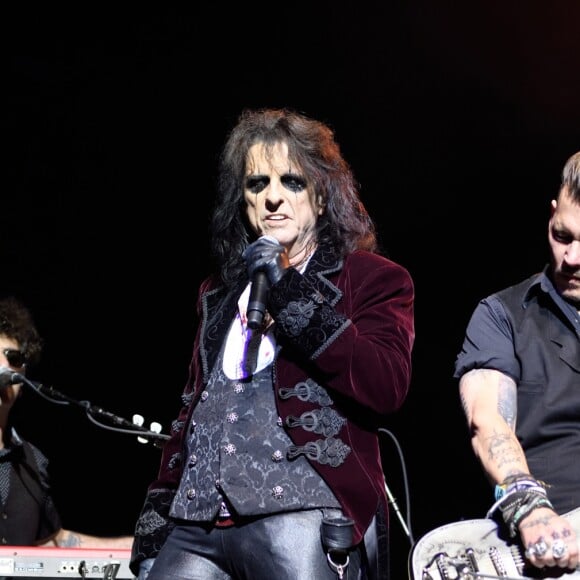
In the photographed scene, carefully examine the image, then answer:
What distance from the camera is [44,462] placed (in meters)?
4.68

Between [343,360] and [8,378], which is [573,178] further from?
[8,378]

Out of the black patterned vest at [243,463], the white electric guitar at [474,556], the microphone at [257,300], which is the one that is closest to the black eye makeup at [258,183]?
the microphone at [257,300]

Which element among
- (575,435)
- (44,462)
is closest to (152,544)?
(575,435)

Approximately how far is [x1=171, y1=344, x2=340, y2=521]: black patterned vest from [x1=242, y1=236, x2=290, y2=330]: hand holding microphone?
190mm

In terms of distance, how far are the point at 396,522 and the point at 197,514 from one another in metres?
3.23

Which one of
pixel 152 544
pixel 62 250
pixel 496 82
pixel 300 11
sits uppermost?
pixel 300 11

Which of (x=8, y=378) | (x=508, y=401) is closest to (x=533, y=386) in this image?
(x=508, y=401)

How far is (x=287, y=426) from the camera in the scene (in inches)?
88.7

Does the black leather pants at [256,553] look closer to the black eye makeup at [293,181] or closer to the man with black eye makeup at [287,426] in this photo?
the man with black eye makeup at [287,426]

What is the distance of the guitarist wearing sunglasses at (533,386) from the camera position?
214 centimetres

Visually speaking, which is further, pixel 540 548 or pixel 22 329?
pixel 22 329

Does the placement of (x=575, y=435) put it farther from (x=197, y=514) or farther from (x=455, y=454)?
(x=455, y=454)

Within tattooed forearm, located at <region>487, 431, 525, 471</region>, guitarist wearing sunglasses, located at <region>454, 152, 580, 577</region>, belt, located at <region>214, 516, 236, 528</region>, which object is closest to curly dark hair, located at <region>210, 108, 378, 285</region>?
guitarist wearing sunglasses, located at <region>454, 152, 580, 577</region>

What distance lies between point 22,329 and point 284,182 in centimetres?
241
